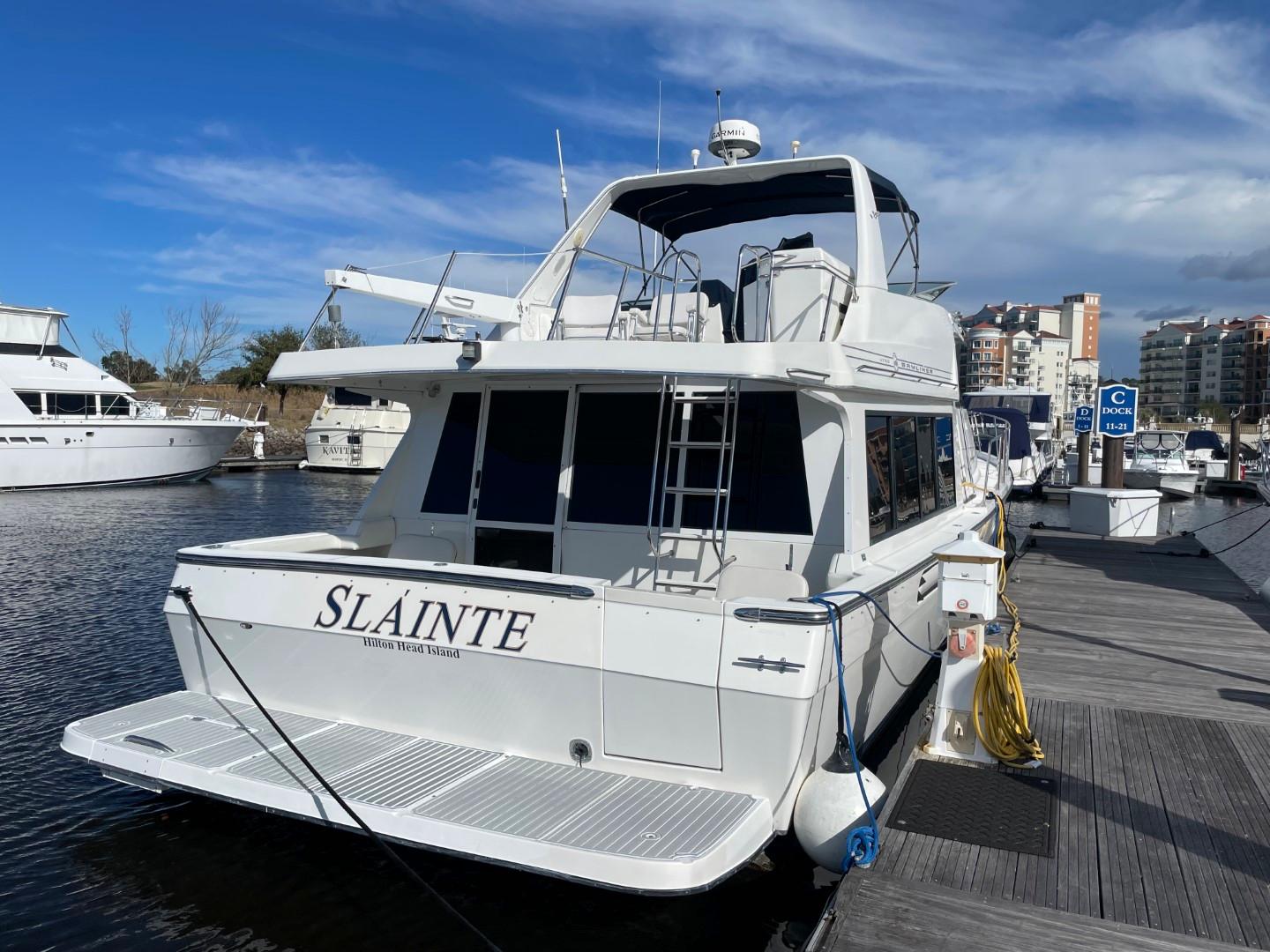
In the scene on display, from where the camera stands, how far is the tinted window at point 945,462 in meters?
8.11

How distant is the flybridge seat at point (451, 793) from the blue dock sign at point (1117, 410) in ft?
→ 48.7

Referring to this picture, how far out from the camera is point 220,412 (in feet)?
111

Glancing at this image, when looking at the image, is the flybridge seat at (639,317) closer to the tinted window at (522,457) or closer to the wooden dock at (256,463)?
the tinted window at (522,457)

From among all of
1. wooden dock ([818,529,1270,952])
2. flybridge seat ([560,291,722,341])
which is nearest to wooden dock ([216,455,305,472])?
flybridge seat ([560,291,722,341])

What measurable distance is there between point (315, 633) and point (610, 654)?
1708 millimetres

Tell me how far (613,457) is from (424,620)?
5.72 ft

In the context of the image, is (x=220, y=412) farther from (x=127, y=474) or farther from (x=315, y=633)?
(x=315, y=633)

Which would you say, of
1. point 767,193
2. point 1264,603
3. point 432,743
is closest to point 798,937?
point 432,743

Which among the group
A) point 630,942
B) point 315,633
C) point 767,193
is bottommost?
point 630,942

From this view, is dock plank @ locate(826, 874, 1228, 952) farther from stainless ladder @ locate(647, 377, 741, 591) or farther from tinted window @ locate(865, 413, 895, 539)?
tinted window @ locate(865, 413, 895, 539)

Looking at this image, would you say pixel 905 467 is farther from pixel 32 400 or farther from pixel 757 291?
pixel 32 400

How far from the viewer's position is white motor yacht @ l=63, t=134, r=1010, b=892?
4.03 metres

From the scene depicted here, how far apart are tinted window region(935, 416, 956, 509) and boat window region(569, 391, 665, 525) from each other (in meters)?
3.24

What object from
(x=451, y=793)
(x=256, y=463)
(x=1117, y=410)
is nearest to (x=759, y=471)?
(x=451, y=793)
